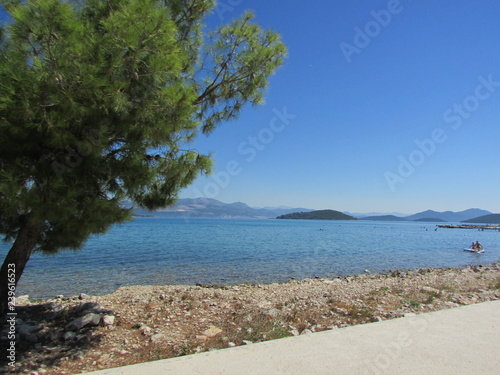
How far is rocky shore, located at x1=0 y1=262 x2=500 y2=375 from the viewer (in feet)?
14.1

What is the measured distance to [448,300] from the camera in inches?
322

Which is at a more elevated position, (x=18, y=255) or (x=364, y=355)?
(x=18, y=255)

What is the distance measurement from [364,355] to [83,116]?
453 centimetres

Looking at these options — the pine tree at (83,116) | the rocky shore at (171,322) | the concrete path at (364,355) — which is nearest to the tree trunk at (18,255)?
the pine tree at (83,116)

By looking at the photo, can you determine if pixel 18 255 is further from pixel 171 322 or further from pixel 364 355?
pixel 364 355

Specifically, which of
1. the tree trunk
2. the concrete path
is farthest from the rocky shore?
the concrete path

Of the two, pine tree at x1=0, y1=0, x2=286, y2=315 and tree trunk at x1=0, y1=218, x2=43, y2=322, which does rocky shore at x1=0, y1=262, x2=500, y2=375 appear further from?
pine tree at x1=0, y1=0, x2=286, y2=315

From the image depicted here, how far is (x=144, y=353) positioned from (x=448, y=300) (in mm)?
8081

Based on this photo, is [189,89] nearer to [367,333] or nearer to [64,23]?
[64,23]

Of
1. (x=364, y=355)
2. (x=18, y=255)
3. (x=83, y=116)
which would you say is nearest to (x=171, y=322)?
(x=18, y=255)

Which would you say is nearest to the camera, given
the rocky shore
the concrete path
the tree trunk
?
the concrete path

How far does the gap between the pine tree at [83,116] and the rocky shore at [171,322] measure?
1.17 meters

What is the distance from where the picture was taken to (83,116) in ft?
12.0

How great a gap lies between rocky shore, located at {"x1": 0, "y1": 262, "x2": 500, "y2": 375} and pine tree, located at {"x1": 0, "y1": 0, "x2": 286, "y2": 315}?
1.17 metres
